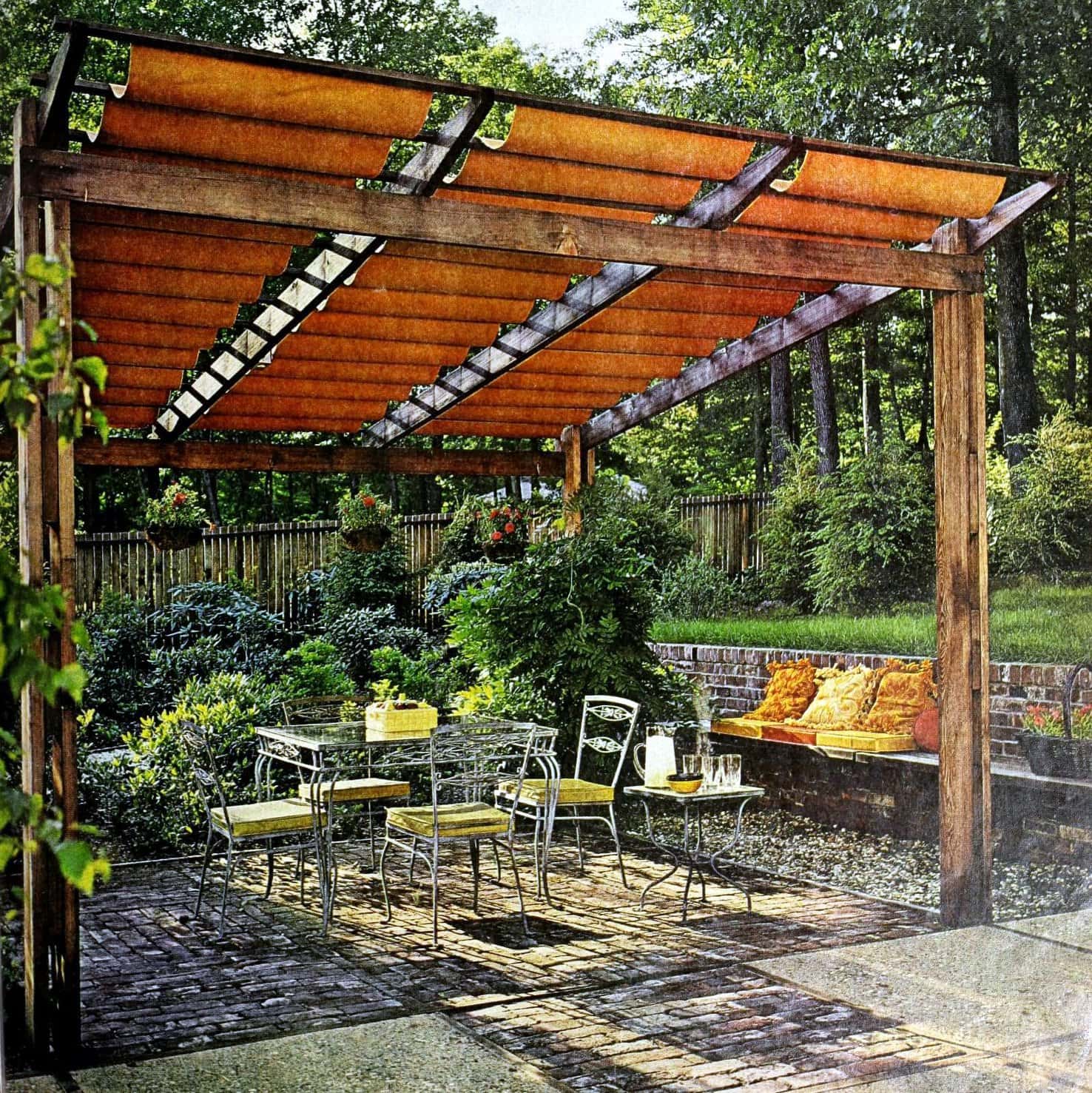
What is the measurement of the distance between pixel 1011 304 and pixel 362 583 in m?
6.12

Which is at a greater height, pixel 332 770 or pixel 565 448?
pixel 565 448

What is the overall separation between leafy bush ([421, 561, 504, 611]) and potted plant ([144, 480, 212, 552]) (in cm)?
308

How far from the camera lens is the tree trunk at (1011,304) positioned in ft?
23.0

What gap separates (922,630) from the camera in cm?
884

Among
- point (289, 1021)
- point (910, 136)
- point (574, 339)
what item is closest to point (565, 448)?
point (574, 339)

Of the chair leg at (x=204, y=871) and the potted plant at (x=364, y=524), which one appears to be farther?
the potted plant at (x=364, y=524)

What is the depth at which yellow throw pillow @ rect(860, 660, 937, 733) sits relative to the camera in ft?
24.6

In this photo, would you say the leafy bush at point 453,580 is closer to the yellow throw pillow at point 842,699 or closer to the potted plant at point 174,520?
the potted plant at point 174,520

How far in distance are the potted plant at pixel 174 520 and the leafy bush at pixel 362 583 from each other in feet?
9.69

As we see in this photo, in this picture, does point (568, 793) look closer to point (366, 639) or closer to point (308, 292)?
point (308, 292)

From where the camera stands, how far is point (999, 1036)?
4004 millimetres

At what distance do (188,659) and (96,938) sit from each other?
15.3 feet

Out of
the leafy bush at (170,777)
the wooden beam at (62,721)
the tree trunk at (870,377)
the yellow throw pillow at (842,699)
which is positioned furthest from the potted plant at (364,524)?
the tree trunk at (870,377)

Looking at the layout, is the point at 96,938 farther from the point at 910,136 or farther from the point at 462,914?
the point at 910,136
